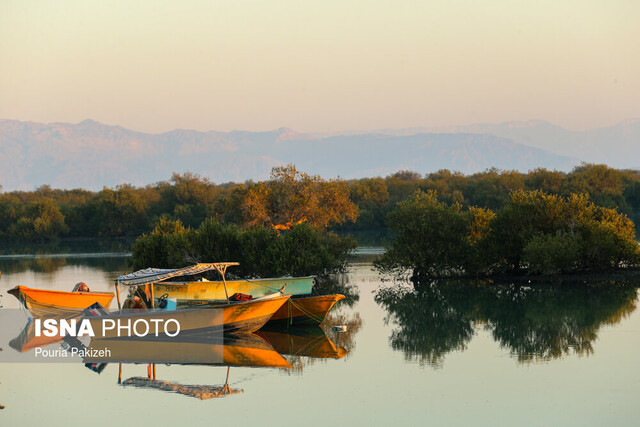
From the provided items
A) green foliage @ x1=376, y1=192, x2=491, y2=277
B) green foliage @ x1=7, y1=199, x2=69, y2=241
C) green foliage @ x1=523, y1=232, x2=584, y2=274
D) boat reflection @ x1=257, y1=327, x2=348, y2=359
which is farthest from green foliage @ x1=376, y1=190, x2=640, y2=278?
green foliage @ x1=7, y1=199, x2=69, y2=241

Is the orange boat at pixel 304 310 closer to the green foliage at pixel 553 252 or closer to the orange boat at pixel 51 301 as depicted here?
the orange boat at pixel 51 301

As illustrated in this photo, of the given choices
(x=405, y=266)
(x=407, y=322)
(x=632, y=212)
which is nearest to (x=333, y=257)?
(x=405, y=266)

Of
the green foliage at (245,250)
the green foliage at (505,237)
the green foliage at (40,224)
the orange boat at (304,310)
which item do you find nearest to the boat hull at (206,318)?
the orange boat at (304,310)

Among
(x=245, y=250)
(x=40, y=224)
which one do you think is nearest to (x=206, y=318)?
(x=245, y=250)

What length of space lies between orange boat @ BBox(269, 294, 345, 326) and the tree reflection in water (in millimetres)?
2362

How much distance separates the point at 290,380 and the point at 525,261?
21.9 m

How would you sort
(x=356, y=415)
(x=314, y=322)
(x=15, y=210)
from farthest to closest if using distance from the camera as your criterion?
(x=15, y=210), (x=314, y=322), (x=356, y=415)

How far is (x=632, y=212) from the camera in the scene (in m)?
92.1

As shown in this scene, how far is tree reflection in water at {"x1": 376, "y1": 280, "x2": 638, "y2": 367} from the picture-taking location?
78.9 ft

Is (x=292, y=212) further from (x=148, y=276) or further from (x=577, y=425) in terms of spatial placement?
(x=577, y=425)

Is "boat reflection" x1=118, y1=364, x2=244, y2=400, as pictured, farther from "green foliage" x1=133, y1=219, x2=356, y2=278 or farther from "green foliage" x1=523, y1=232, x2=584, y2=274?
"green foliage" x1=523, y1=232, x2=584, y2=274

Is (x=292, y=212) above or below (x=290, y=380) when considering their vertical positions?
above

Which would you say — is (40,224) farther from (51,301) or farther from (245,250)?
(51,301)

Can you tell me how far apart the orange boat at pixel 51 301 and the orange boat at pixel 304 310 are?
21.1 ft
